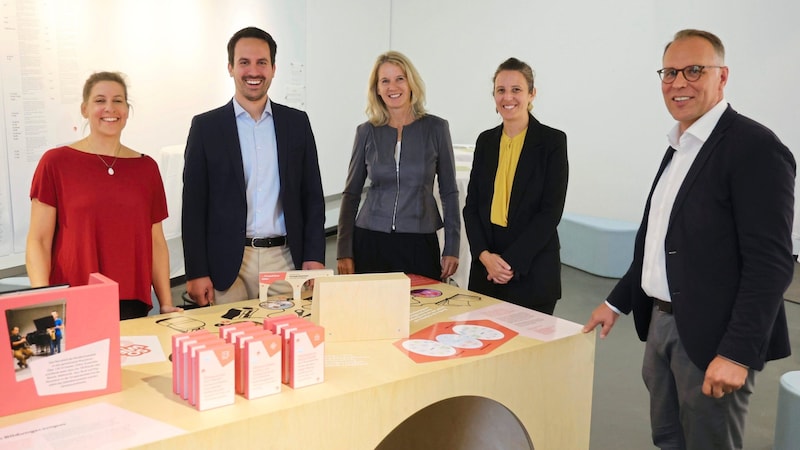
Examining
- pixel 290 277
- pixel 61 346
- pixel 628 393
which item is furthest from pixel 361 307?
pixel 628 393

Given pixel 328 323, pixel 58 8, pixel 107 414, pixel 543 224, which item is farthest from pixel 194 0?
pixel 107 414

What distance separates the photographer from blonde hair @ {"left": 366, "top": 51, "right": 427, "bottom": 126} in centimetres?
318

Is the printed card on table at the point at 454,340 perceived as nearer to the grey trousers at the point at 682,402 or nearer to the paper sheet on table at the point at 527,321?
the paper sheet on table at the point at 527,321

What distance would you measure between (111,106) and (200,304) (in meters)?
0.85

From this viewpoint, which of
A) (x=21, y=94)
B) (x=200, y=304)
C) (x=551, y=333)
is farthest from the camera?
(x=21, y=94)

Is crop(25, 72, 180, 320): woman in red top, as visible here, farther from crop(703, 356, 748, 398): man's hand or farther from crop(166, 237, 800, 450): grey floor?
crop(166, 237, 800, 450): grey floor

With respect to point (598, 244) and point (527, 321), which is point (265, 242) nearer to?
point (527, 321)

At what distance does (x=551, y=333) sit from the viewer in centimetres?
222

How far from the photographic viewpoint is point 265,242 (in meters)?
2.82

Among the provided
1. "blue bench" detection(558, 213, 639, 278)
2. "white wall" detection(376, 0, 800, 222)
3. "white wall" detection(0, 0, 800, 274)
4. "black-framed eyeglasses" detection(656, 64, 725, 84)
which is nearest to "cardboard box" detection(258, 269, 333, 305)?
"black-framed eyeglasses" detection(656, 64, 725, 84)

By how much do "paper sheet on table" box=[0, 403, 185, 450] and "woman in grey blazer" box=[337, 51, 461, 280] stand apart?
1.80 metres

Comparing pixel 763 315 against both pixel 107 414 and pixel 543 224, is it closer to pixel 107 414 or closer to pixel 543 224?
pixel 543 224

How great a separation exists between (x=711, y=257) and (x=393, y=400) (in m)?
0.99

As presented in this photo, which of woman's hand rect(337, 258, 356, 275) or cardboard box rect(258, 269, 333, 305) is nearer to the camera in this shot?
cardboard box rect(258, 269, 333, 305)
